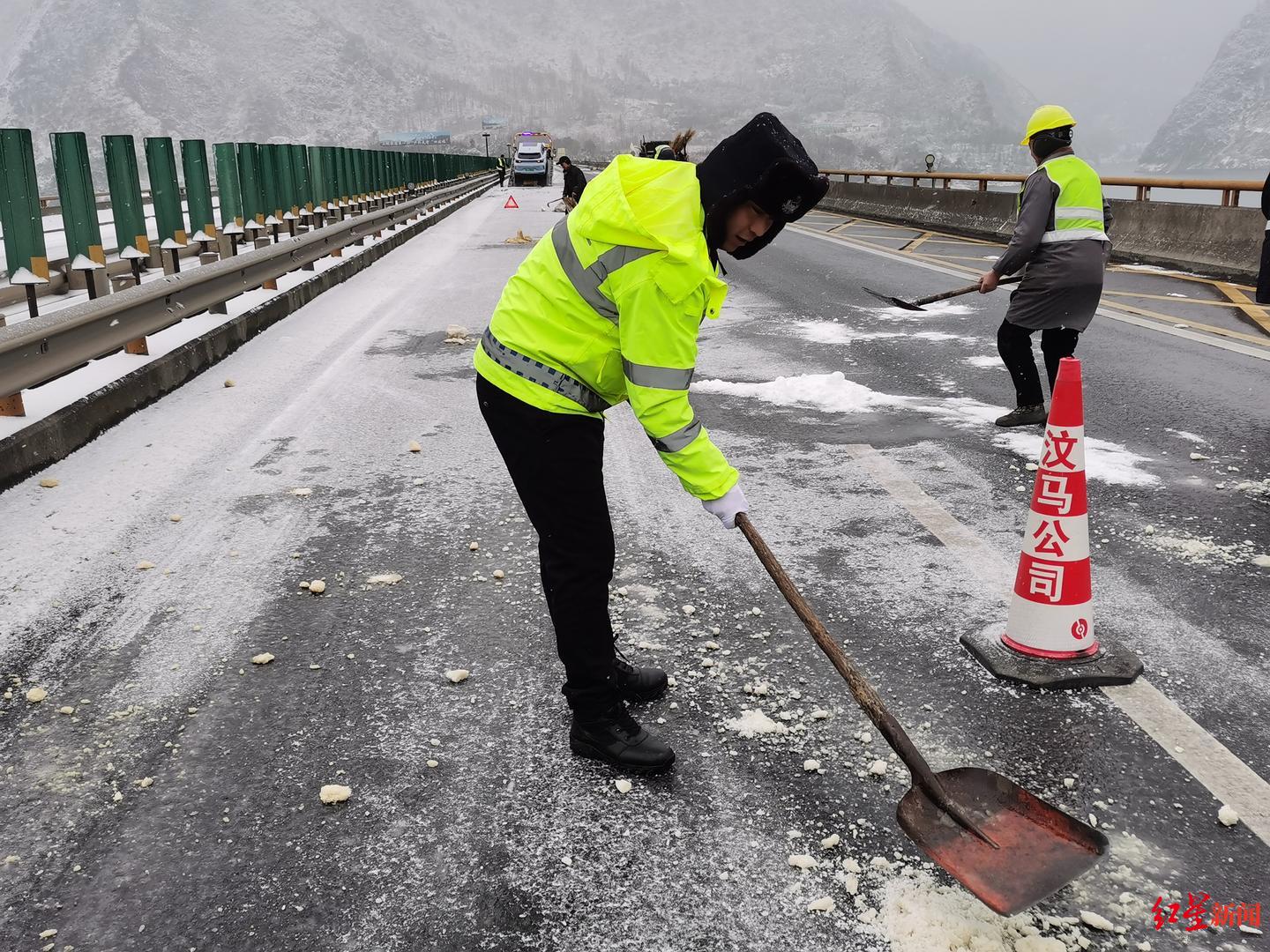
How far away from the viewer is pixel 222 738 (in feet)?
9.15

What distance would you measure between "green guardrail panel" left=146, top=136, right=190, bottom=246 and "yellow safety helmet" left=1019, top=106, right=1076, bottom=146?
7617 mm

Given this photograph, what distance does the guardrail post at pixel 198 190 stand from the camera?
10.5m

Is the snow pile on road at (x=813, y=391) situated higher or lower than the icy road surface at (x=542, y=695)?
higher

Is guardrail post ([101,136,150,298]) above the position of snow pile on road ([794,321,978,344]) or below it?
above

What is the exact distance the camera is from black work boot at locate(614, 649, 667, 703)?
2.94 m

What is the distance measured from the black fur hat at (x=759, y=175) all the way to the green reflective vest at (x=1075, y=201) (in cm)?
422

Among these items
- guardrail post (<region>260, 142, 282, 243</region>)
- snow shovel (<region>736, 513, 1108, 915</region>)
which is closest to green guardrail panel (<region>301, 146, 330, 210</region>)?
guardrail post (<region>260, 142, 282, 243</region>)

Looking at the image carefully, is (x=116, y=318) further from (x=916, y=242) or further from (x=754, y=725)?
(x=916, y=242)

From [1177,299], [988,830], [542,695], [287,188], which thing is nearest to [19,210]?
[542,695]

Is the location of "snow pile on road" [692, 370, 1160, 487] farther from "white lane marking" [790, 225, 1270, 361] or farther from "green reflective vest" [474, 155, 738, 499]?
"green reflective vest" [474, 155, 738, 499]

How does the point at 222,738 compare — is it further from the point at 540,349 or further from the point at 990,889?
the point at 990,889

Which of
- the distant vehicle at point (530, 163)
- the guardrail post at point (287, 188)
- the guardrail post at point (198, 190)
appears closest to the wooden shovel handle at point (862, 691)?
the guardrail post at point (198, 190)

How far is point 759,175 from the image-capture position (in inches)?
90.0

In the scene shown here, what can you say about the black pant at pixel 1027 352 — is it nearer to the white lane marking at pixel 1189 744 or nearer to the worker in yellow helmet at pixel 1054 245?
the worker in yellow helmet at pixel 1054 245
